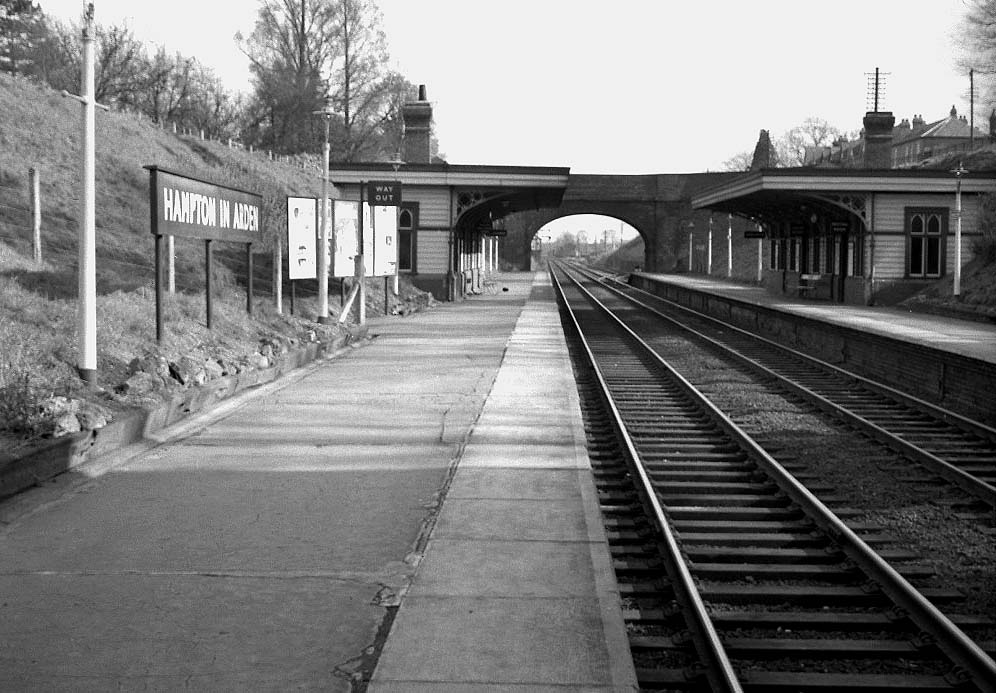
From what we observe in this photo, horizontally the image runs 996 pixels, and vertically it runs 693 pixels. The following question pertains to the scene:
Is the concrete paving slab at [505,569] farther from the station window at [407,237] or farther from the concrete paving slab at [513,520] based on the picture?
the station window at [407,237]

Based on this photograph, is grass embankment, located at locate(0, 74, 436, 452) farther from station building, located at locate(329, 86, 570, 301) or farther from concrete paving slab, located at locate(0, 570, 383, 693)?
concrete paving slab, located at locate(0, 570, 383, 693)

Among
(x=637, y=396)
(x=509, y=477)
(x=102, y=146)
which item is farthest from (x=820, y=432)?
(x=102, y=146)

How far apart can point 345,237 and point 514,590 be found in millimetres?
21783

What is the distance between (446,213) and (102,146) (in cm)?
1144

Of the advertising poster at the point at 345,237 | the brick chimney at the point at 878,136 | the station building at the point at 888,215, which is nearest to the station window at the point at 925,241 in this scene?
the station building at the point at 888,215

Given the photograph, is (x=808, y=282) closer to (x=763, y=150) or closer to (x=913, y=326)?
(x=913, y=326)

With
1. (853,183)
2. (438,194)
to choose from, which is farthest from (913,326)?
(438,194)

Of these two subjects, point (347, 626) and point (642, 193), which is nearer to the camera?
point (347, 626)

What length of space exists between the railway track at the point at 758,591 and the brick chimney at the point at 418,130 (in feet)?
123

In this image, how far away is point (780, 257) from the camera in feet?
167

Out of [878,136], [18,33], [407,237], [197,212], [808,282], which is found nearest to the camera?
[197,212]

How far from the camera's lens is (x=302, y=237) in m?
24.0

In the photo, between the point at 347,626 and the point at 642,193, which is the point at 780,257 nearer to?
the point at 642,193

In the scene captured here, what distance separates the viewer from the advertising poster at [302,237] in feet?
76.4
